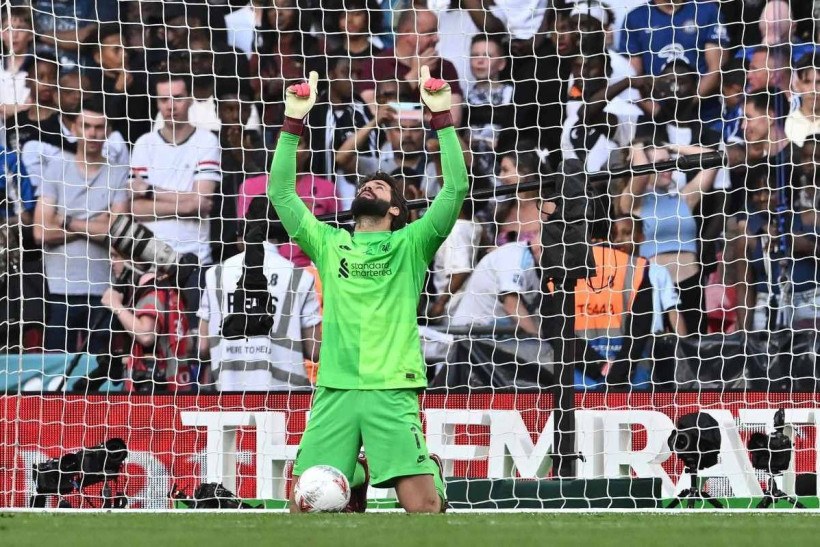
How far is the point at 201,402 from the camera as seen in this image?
25.5 feet

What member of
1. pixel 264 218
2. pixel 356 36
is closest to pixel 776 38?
pixel 356 36

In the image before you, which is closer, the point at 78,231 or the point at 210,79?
the point at 78,231

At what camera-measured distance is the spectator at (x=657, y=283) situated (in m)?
7.96

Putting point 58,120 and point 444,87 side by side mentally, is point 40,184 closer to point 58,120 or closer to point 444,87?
point 58,120

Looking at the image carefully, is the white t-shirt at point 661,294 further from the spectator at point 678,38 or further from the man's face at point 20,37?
the man's face at point 20,37

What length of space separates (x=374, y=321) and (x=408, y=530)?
1.44m

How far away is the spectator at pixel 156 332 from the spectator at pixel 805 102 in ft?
13.0

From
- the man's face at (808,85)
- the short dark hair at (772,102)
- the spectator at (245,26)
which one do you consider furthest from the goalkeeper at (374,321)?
the man's face at (808,85)

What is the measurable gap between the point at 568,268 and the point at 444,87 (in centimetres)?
217

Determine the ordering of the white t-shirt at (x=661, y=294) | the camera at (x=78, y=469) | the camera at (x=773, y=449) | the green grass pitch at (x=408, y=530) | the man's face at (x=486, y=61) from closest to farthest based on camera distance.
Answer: the green grass pitch at (x=408, y=530) < the camera at (x=773, y=449) < the camera at (x=78, y=469) < the white t-shirt at (x=661, y=294) < the man's face at (x=486, y=61)

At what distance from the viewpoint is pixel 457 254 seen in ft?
27.3

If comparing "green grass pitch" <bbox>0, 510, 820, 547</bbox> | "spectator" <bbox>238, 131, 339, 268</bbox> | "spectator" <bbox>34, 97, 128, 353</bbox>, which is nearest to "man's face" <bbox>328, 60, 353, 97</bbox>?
"spectator" <bbox>238, 131, 339, 268</bbox>

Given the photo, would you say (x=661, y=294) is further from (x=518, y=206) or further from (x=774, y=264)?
(x=518, y=206)

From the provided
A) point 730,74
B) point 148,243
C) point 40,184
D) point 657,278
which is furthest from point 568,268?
point 40,184
